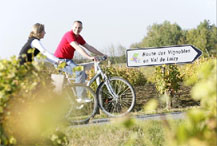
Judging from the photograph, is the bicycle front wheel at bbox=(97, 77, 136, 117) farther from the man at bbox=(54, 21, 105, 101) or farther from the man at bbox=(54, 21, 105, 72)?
the man at bbox=(54, 21, 105, 72)

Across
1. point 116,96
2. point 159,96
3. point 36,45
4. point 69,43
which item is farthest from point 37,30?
point 159,96

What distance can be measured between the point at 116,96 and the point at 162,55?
393 cm

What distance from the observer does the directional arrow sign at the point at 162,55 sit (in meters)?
10.1

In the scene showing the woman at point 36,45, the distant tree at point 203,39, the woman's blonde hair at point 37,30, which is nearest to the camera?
the woman at point 36,45

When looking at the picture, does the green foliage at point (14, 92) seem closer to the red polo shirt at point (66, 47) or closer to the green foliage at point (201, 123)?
the green foliage at point (201, 123)

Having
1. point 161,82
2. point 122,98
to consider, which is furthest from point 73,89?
point 161,82

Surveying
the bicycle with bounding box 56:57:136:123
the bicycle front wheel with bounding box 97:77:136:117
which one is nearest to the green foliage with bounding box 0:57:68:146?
the bicycle with bounding box 56:57:136:123

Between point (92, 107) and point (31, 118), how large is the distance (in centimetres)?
419

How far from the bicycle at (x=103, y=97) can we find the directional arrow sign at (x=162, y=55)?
324 cm

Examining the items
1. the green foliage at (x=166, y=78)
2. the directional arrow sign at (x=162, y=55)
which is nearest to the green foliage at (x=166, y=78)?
the green foliage at (x=166, y=78)

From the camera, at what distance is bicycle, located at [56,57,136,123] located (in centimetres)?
598

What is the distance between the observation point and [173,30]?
231 ft

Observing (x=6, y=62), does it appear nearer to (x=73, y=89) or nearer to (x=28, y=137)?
(x=28, y=137)

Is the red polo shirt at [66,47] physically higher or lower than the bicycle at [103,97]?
higher
